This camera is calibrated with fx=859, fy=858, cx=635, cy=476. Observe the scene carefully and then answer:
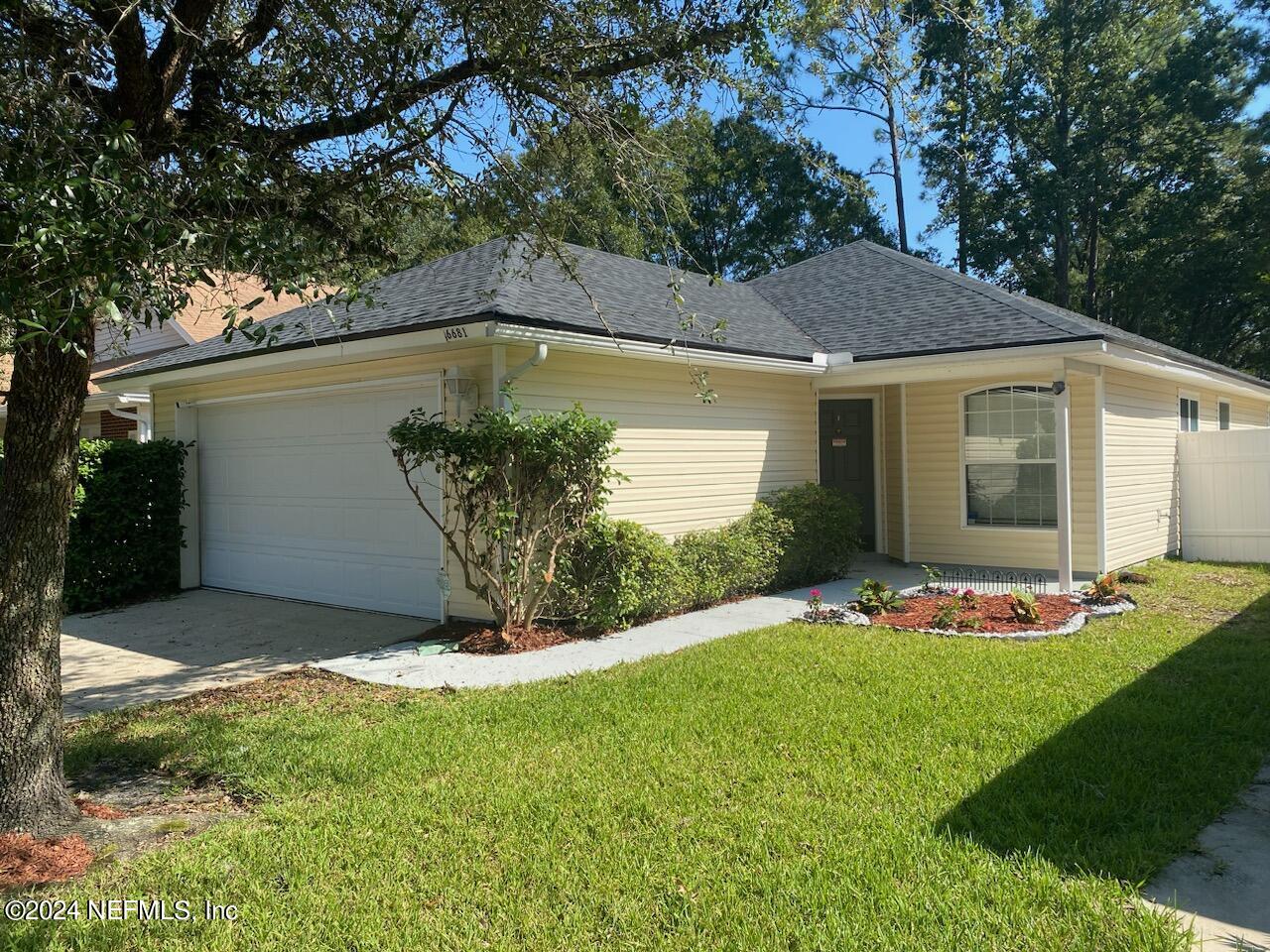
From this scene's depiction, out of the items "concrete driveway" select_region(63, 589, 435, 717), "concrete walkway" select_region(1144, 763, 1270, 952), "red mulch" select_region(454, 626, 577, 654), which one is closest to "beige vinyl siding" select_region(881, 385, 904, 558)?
"red mulch" select_region(454, 626, 577, 654)

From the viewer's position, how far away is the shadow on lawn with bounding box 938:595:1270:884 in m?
3.57

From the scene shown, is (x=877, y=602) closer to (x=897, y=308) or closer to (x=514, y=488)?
(x=514, y=488)

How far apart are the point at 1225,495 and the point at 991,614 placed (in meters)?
6.92

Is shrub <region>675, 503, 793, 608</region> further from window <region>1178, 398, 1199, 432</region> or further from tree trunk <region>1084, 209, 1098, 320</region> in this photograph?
tree trunk <region>1084, 209, 1098, 320</region>

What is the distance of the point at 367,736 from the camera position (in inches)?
205

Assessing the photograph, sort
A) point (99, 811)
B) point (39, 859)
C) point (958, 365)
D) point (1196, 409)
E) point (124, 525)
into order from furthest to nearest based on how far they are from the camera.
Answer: point (1196, 409) < point (124, 525) < point (958, 365) < point (99, 811) < point (39, 859)

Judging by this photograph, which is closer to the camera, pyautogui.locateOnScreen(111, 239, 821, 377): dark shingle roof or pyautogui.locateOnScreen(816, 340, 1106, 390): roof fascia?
pyautogui.locateOnScreen(111, 239, 821, 377): dark shingle roof

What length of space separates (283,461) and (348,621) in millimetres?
2547

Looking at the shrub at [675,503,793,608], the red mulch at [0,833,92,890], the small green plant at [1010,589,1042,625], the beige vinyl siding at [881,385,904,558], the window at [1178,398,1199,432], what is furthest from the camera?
the window at [1178,398,1199,432]

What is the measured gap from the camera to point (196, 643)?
27.6ft

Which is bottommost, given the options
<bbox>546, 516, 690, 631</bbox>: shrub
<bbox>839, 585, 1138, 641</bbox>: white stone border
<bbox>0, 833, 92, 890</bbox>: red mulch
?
<bbox>0, 833, 92, 890</bbox>: red mulch

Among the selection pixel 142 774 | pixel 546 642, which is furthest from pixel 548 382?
pixel 142 774

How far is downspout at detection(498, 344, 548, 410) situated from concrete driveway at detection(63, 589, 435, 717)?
239cm

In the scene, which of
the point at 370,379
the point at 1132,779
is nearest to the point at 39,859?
the point at 1132,779
